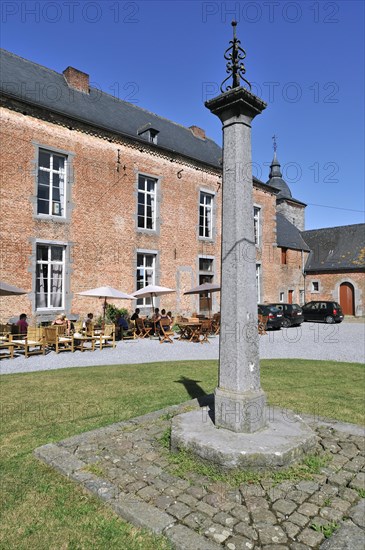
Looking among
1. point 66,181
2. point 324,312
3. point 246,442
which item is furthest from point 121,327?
point 324,312

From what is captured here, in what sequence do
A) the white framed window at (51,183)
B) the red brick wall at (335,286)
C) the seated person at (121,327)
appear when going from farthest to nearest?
the red brick wall at (335,286), the seated person at (121,327), the white framed window at (51,183)

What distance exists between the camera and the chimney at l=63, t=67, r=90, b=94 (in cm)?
1725

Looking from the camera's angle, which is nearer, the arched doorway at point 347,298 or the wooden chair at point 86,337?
the wooden chair at point 86,337

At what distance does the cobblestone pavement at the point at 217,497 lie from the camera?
2.58m

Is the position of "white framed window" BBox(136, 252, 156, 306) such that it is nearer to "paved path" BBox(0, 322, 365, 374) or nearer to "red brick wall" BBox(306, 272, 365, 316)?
"paved path" BBox(0, 322, 365, 374)

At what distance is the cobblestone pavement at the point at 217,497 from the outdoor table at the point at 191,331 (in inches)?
379

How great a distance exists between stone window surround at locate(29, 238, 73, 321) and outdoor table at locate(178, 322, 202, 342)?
4390 mm

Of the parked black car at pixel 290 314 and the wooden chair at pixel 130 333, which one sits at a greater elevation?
the parked black car at pixel 290 314

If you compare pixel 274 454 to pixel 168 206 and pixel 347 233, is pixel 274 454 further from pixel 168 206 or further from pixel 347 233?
pixel 347 233

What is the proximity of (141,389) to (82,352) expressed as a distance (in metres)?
5.15

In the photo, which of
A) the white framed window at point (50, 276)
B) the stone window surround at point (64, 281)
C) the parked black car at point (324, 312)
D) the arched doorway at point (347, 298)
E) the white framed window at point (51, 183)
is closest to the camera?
the stone window surround at point (64, 281)

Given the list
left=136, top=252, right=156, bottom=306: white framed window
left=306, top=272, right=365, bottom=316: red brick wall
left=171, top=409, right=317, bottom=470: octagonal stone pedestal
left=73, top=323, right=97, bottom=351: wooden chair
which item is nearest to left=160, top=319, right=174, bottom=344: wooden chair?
left=73, top=323, right=97, bottom=351: wooden chair

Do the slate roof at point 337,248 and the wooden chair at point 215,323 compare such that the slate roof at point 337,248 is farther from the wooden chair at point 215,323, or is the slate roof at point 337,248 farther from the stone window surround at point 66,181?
Answer: the stone window surround at point 66,181

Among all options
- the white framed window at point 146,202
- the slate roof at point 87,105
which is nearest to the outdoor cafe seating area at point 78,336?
the white framed window at point 146,202
